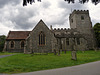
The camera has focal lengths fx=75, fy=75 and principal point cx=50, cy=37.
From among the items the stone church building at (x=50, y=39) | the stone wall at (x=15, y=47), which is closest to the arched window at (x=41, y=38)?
the stone church building at (x=50, y=39)

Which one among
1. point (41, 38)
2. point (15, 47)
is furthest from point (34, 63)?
point (15, 47)

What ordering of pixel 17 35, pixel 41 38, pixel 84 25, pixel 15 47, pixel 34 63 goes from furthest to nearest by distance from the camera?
pixel 84 25
pixel 17 35
pixel 15 47
pixel 41 38
pixel 34 63

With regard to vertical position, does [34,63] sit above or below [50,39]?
below

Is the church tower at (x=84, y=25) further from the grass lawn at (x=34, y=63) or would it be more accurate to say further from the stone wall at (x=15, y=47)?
the grass lawn at (x=34, y=63)

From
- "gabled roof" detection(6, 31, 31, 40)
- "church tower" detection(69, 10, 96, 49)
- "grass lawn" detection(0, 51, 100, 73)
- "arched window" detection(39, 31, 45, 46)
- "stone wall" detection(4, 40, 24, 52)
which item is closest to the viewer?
"grass lawn" detection(0, 51, 100, 73)

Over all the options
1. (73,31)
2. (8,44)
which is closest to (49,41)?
(8,44)

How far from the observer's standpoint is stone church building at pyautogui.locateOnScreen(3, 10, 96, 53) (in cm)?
1986

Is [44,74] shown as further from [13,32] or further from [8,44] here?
[13,32]

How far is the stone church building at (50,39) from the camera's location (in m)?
19.9

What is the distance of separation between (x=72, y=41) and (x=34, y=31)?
15.5 metres

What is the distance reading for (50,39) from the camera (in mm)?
20297

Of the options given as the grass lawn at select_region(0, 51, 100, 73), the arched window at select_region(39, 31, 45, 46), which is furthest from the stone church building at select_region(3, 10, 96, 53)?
the grass lawn at select_region(0, 51, 100, 73)

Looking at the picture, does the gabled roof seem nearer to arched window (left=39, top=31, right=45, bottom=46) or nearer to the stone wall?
the stone wall

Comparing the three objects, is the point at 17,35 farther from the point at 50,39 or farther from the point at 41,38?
the point at 50,39
